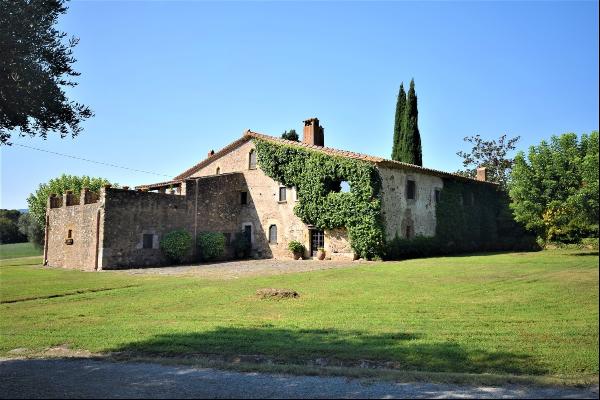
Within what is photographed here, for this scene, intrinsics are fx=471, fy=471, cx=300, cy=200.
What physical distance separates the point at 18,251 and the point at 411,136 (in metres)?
41.7

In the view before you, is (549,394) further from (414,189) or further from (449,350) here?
(414,189)

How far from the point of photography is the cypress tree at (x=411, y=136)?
38656 millimetres

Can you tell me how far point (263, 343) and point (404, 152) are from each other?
3219 cm

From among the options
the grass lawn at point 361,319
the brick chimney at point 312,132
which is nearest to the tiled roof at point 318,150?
the brick chimney at point 312,132

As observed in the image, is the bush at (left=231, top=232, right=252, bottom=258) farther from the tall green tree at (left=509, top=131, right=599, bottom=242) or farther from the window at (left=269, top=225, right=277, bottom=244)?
the tall green tree at (left=509, top=131, right=599, bottom=242)

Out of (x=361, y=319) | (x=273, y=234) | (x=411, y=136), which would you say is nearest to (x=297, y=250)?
(x=273, y=234)

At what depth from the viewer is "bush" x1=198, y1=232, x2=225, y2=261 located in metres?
31.1

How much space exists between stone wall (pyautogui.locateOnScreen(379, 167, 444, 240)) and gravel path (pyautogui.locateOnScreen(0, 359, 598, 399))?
67.1 ft

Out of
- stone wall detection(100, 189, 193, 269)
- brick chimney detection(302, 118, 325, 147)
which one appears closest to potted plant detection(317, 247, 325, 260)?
brick chimney detection(302, 118, 325, 147)

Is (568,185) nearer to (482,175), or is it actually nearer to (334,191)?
(334,191)

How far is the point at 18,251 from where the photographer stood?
1955 inches

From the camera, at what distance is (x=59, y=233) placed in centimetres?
3247

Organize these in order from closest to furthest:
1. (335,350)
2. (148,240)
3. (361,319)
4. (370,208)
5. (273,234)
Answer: (335,350) < (361,319) < (370,208) < (148,240) < (273,234)

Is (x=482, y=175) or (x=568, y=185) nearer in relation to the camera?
(x=568, y=185)
